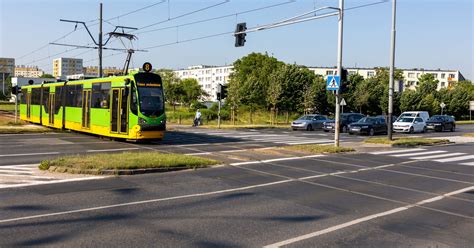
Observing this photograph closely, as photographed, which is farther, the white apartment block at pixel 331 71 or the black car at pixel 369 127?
the white apartment block at pixel 331 71

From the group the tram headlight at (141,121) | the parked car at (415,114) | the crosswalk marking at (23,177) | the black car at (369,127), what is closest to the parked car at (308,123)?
the black car at (369,127)

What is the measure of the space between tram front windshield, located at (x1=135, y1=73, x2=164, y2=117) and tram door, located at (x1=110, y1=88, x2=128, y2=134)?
2.61ft

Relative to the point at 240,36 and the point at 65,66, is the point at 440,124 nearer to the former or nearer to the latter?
the point at 240,36

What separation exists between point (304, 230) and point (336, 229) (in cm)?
53

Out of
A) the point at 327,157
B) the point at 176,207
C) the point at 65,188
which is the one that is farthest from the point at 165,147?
the point at 176,207

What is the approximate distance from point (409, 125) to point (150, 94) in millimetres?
24041

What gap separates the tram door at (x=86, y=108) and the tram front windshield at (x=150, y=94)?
4455mm

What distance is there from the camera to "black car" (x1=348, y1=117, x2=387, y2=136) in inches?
1340

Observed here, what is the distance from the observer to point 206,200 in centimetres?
920

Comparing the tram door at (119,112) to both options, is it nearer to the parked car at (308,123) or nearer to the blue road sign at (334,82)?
the blue road sign at (334,82)

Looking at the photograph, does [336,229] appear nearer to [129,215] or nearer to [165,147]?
[129,215]

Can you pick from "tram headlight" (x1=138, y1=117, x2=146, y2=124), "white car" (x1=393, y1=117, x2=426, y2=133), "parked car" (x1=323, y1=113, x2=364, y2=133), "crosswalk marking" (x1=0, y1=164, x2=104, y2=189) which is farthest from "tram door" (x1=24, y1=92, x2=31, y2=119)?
"white car" (x1=393, y1=117, x2=426, y2=133)

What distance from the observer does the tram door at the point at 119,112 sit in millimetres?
21016

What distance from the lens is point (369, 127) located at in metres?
34.0
